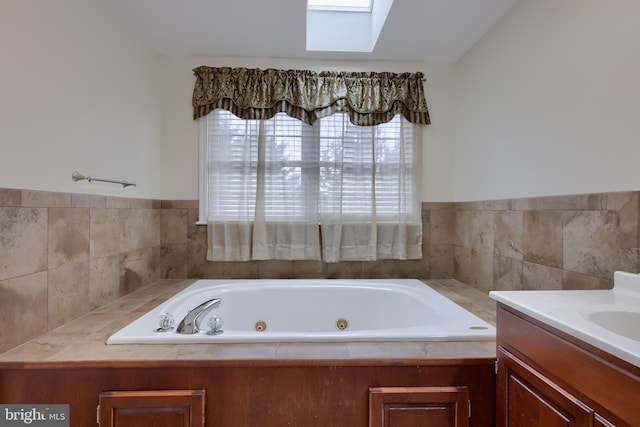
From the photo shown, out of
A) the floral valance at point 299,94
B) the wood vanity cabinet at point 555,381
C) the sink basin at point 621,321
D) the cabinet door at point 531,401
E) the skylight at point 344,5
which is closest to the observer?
the wood vanity cabinet at point 555,381

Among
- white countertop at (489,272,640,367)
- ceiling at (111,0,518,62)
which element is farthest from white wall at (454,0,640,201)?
white countertop at (489,272,640,367)

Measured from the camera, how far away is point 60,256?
1.40 metres

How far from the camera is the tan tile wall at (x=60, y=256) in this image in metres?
1.17

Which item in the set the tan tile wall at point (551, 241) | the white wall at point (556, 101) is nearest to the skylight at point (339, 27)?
the white wall at point (556, 101)

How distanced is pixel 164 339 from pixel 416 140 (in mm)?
2062

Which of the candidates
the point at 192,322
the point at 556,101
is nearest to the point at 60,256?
the point at 192,322

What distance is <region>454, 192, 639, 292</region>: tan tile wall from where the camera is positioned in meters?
1.17

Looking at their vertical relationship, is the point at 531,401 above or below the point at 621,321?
below

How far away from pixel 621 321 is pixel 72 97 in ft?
7.64

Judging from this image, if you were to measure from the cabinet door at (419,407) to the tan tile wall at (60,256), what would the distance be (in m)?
1.38

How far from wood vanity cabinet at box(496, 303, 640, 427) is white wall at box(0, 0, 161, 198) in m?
1.86

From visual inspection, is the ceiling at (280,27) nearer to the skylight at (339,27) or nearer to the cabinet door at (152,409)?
the skylight at (339,27)

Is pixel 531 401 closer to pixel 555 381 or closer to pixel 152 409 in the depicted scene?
pixel 555 381

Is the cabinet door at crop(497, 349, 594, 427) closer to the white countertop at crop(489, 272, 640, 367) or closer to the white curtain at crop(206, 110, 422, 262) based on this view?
the white countertop at crop(489, 272, 640, 367)
